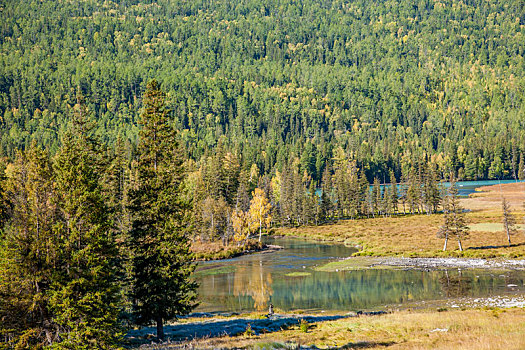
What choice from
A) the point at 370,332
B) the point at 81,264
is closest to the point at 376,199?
the point at 370,332

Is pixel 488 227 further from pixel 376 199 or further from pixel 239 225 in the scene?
pixel 239 225

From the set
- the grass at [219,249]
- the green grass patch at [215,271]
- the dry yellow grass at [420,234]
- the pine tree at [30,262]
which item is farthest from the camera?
the grass at [219,249]

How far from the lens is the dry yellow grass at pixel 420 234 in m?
77.6

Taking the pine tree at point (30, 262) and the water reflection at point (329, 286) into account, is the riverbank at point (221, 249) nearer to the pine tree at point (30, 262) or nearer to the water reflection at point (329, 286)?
the water reflection at point (329, 286)

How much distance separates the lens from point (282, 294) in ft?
178

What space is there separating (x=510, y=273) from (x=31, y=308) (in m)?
57.6

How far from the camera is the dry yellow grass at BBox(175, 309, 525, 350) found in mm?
22073

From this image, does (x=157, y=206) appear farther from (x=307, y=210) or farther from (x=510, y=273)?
(x=307, y=210)

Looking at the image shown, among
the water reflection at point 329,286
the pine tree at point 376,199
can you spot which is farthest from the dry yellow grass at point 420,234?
the water reflection at point 329,286

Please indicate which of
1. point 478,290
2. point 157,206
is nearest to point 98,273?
point 157,206

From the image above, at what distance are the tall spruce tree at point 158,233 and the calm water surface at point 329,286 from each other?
18.5 meters

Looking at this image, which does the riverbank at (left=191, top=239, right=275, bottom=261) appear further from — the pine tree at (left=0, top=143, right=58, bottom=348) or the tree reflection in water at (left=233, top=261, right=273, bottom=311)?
the pine tree at (left=0, top=143, right=58, bottom=348)

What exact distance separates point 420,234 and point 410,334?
76006mm

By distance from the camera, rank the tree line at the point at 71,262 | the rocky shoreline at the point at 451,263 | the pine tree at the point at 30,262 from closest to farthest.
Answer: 1. the pine tree at the point at 30,262
2. the tree line at the point at 71,262
3. the rocky shoreline at the point at 451,263
